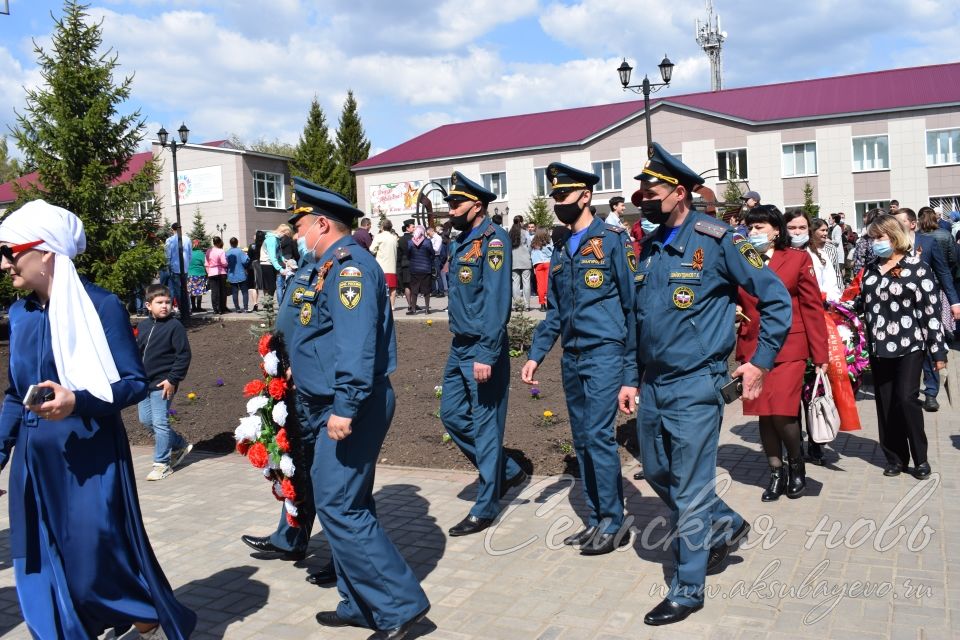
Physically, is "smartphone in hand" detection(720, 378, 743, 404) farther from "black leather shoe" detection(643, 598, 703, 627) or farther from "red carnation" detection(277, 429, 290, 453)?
"red carnation" detection(277, 429, 290, 453)

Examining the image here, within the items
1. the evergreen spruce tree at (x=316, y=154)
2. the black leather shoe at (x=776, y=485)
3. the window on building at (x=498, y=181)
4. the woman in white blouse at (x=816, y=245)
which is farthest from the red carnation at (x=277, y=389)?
the evergreen spruce tree at (x=316, y=154)

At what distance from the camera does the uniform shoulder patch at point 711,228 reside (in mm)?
4539

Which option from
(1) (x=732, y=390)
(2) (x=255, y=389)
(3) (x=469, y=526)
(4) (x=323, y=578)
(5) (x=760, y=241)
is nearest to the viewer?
(1) (x=732, y=390)

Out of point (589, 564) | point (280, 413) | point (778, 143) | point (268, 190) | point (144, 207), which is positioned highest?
point (268, 190)

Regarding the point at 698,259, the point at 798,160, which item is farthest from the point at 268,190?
the point at 698,259

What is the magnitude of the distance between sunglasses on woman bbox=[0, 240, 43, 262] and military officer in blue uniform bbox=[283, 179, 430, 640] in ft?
4.05

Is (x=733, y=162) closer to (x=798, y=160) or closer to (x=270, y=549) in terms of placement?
(x=798, y=160)

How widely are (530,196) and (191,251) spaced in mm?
28583

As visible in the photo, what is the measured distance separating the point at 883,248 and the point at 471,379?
3.55 meters

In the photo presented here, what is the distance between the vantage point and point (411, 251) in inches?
655

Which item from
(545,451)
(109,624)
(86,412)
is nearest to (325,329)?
(86,412)

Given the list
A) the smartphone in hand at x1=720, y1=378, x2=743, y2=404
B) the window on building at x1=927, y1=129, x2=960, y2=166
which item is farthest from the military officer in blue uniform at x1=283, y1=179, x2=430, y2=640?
the window on building at x1=927, y1=129, x2=960, y2=166

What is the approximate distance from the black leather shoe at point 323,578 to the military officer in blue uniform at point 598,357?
1480mm

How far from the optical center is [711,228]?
4.56 m
